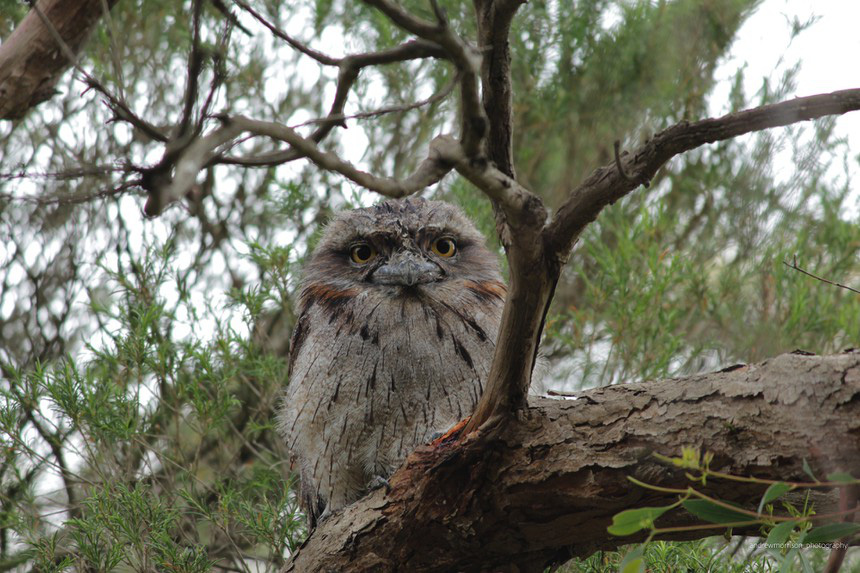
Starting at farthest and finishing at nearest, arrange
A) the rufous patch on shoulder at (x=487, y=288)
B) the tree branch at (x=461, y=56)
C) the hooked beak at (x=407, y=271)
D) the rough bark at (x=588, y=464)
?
the rufous patch on shoulder at (x=487, y=288), the hooked beak at (x=407, y=271), the rough bark at (x=588, y=464), the tree branch at (x=461, y=56)

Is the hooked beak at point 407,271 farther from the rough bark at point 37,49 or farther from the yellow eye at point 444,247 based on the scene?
the rough bark at point 37,49

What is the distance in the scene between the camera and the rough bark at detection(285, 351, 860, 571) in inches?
69.1

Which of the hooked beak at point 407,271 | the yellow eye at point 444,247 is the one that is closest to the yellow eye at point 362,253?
the hooked beak at point 407,271

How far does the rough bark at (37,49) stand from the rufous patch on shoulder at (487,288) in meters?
1.75

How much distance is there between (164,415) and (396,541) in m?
1.89

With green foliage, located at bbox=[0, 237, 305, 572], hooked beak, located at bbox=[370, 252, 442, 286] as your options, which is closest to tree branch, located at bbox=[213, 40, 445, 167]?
hooked beak, located at bbox=[370, 252, 442, 286]

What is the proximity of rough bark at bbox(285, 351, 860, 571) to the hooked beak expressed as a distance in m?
0.73

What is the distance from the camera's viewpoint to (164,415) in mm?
3801

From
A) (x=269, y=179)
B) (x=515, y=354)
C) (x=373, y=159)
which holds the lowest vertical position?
(x=515, y=354)

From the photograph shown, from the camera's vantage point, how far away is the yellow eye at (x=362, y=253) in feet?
9.86

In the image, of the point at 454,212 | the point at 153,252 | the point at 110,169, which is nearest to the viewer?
the point at 110,169

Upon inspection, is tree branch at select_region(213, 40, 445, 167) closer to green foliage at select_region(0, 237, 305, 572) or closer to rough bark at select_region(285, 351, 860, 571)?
rough bark at select_region(285, 351, 860, 571)

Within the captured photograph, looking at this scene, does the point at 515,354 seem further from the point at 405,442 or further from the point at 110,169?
the point at 405,442

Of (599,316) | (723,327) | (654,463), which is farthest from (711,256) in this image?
(654,463)
